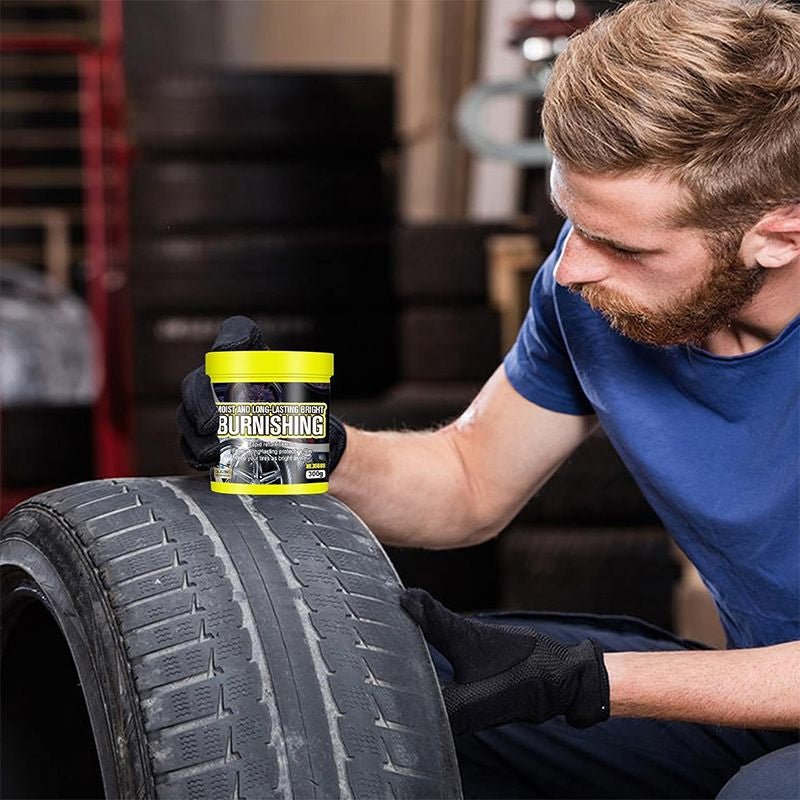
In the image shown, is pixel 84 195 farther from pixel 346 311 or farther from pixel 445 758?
pixel 445 758

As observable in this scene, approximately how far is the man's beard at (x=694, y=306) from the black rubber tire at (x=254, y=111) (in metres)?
2.21

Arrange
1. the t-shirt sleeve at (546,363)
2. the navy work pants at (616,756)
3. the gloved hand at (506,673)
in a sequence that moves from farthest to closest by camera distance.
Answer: the t-shirt sleeve at (546,363) < the navy work pants at (616,756) < the gloved hand at (506,673)

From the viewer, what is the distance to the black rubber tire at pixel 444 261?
3289 mm

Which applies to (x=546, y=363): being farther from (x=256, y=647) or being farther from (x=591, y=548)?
(x=591, y=548)

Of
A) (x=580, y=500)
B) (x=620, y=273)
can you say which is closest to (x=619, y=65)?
(x=620, y=273)

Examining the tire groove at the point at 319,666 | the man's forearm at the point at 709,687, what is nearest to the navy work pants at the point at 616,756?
the man's forearm at the point at 709,687

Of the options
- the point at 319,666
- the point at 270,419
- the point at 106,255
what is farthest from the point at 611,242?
the point at 106,255

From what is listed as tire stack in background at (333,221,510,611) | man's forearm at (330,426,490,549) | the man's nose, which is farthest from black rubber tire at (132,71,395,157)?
the man's nose

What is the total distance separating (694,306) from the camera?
1282 millimetres

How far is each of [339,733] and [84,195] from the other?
4.63m

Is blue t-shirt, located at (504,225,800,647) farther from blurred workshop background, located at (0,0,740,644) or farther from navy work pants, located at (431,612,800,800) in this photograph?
blurred workshop background, located at (0,0,740,644)

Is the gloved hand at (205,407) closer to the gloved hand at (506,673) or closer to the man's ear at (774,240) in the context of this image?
the gloved hand at (506,673)

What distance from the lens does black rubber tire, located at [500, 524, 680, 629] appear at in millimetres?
2592

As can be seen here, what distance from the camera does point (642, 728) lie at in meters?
1.40
